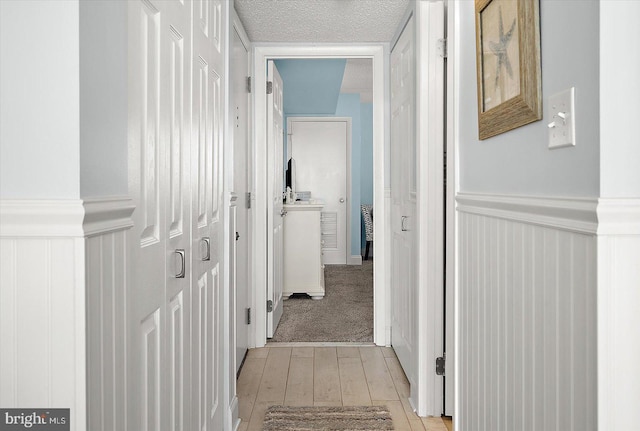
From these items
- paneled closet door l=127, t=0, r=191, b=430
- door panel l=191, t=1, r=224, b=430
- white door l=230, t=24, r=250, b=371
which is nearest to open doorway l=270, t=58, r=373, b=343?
white door l=230, t=24, r=250, b=371

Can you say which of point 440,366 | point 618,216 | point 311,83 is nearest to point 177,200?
point 618,216

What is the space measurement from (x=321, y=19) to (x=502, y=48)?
2.09m

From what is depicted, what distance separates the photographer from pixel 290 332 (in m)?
4.14

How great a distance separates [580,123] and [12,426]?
1.17m

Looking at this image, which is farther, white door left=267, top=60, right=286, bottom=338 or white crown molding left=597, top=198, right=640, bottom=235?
white door left=267, top=60, right=286, bottom=338

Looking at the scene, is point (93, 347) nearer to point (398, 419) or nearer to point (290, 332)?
point (398, 419)

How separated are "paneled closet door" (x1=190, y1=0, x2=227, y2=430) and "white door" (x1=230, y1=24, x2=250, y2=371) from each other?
84cm

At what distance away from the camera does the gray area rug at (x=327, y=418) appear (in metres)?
2.45

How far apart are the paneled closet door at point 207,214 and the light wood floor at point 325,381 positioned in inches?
24.2

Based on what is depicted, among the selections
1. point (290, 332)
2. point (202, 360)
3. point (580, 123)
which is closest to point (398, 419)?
point (202, 360)

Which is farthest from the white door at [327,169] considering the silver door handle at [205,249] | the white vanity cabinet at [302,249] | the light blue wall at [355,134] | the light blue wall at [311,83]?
the silver door handle at [205,249]

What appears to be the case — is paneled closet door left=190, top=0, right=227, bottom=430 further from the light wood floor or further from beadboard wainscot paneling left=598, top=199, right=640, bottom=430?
beadboard wainscot paneling left=598, top=199, right=640, bottom=430

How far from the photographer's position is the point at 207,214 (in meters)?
1.96

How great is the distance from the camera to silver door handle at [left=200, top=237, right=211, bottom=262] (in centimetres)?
185
